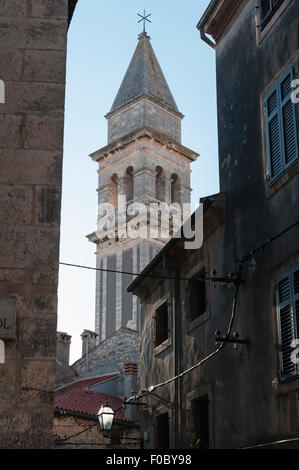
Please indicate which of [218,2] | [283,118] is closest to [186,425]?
[283,118]

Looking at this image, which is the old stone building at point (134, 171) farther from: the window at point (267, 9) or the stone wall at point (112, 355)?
the window at point (267, 9)

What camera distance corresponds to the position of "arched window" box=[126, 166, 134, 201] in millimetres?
54000

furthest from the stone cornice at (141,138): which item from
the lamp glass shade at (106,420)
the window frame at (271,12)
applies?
the window frame at (271,12)

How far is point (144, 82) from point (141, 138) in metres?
5.92

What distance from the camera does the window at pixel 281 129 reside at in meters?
10.0

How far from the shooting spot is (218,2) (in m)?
13.4

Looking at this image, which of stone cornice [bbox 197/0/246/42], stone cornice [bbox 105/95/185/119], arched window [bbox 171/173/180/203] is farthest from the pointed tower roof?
stone cornice [bbox 197/0/246/42]

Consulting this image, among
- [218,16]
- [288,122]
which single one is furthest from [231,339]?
[218,16]

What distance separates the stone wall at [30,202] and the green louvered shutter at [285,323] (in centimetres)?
485

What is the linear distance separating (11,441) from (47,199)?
180 cm

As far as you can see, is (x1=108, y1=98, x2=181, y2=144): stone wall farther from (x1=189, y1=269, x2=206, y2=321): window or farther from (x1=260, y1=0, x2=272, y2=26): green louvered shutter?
(x1=260, y1=0, x2=272, y2=26): green louvered shutter

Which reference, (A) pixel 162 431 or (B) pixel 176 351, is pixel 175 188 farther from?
(B) pixel 176 351

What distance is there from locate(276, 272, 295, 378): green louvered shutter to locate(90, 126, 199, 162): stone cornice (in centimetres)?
4278
